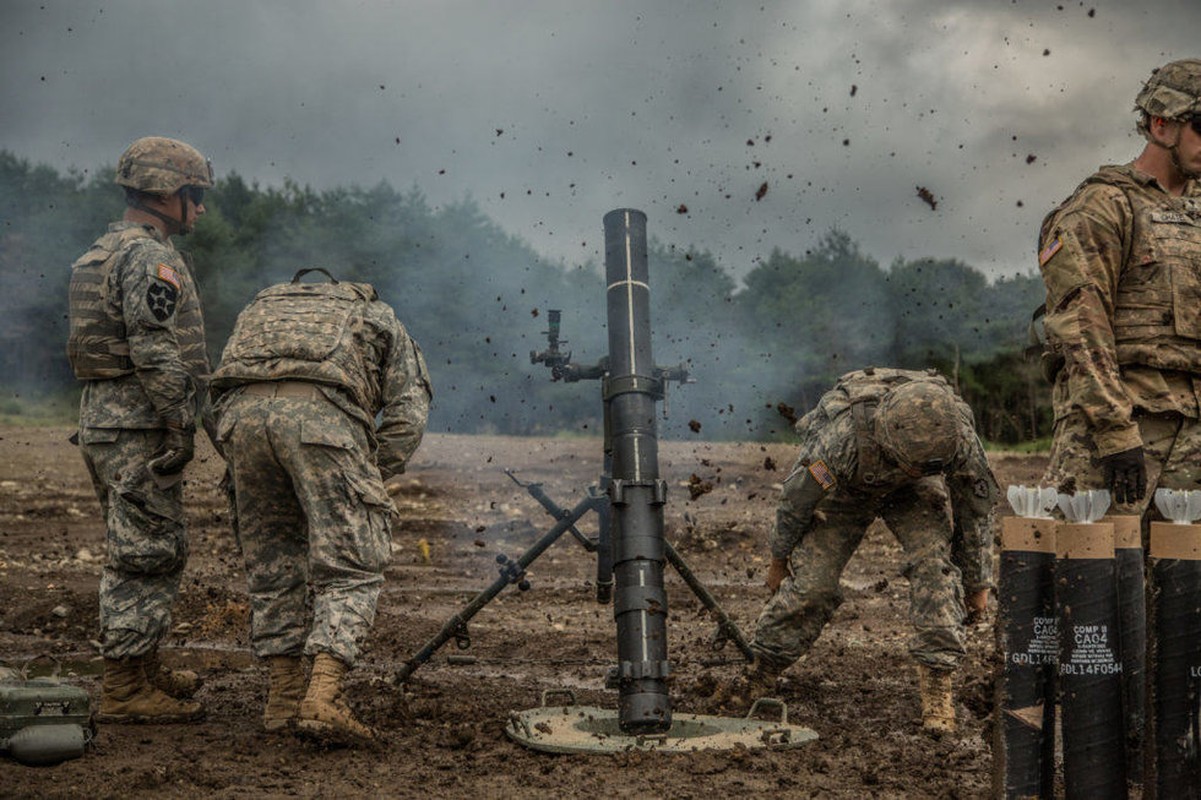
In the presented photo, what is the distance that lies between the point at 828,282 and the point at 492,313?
22.0 feet

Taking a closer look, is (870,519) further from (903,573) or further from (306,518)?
(306,518)

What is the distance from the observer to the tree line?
10141mm

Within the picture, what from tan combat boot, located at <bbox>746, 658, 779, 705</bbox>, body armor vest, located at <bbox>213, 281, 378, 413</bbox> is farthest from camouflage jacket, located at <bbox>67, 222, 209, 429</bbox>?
tan combat boot, located at <bbox>746, 658, 779, 705</bbox>

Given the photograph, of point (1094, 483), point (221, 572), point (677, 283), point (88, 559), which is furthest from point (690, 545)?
point (1094, 483)

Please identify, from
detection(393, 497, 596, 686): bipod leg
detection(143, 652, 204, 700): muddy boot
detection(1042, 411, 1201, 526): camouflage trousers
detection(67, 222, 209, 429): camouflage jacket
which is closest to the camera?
detection(1042, 411, 1201, 526): camouflage trousers

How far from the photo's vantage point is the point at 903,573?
206 inches

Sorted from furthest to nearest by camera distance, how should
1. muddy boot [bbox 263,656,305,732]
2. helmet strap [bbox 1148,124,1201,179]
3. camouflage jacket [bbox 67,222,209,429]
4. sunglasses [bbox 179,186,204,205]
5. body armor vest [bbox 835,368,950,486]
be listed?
sunglasses [bbox 179,186,204,205]
camouflage jacket [bbox 67,222,209,429]
body armor vest [bbox 835,368,950,486]
muddy boot [bbox 263,656,305,732]
helmet strap [bbox 1148,124,1201,179]

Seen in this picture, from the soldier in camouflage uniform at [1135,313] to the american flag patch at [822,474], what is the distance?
3.42 feet

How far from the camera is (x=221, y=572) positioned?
971 cm

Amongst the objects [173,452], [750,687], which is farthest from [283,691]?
[750,687]

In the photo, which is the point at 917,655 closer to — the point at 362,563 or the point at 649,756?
the point at 649,756

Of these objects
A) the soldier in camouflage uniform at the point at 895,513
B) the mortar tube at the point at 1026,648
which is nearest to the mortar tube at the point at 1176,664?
the mortar tube at the point at 1026,648

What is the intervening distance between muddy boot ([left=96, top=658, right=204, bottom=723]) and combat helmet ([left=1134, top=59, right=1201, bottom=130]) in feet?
15.0

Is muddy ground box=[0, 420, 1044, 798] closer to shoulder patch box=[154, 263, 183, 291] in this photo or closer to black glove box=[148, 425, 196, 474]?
black glove box=[148, 425, 196, 474]
